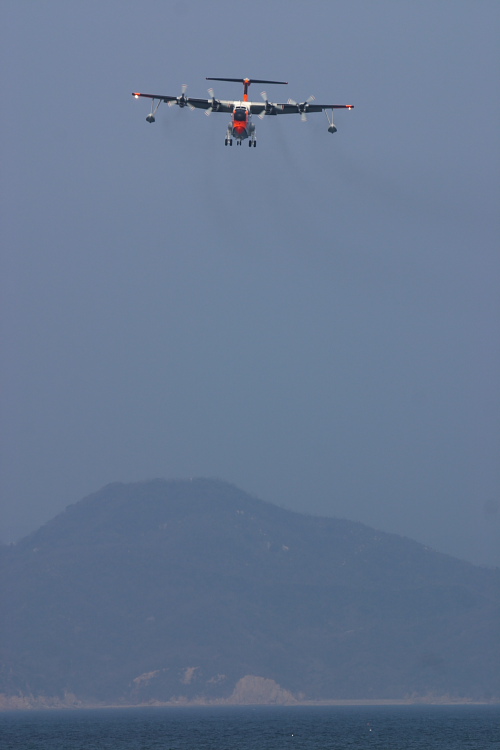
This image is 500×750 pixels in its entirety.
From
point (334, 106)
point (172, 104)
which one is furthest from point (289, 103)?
point (172, 104)

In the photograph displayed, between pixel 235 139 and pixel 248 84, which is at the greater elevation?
pixel 248 84

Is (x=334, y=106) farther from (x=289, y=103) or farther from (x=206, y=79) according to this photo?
(x=206, y=79)

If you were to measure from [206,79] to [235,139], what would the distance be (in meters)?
8.08

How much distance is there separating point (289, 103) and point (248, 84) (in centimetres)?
741

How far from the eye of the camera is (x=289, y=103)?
144 metres

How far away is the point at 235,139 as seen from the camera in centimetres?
14262

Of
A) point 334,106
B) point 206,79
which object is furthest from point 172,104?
point 334,106

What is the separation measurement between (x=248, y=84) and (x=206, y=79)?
1057cm

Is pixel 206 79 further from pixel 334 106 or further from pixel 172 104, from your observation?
pixel 334 106

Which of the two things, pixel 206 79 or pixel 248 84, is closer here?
pixel 206 79

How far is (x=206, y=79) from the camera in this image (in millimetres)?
139500

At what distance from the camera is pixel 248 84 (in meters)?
149

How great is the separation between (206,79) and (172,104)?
6130 mm

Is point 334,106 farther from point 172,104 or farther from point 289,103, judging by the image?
point 172,104
